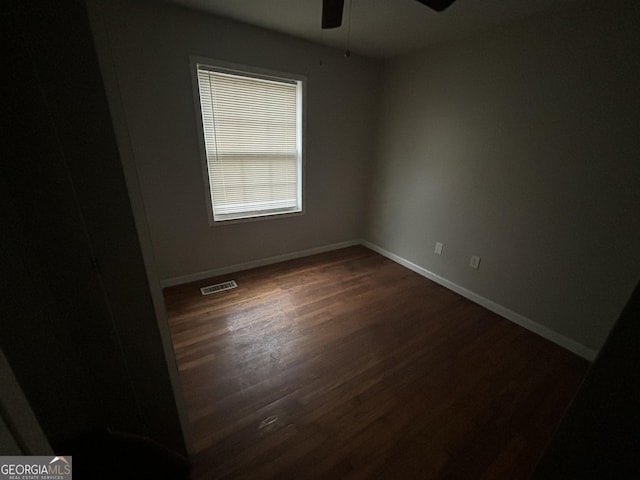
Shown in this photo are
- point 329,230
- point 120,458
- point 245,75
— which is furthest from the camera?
point 329,230

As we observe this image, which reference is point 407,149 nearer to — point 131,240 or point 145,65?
point 145,65

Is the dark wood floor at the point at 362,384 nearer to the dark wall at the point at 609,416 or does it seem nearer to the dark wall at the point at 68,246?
the dark wall at the point at 68,246

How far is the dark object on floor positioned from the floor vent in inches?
69.2

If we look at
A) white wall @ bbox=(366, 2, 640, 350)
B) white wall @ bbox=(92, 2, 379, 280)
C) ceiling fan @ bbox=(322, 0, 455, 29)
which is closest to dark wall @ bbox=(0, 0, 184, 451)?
white wall @ bbox=(92, 2, 379, 280)

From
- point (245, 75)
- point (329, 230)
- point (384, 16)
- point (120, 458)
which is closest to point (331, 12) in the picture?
point (384, 16)

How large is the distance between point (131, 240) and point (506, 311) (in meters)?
2.77

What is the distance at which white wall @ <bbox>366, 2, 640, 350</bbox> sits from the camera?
158 cm

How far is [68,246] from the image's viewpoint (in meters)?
0.83

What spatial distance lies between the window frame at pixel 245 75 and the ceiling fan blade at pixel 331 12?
44.1 inches

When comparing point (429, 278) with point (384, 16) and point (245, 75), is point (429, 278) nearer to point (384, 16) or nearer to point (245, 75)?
point (384, 16)

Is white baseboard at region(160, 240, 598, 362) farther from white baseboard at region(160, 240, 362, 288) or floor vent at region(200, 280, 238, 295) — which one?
floor vent at region(200, 280, 238, 295)

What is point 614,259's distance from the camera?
5.48 ft

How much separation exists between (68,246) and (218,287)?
6.04ft

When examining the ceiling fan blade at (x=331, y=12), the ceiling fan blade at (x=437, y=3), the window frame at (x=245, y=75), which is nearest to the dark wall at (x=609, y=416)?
the ceiling fan blade at (x=437, y=3)
